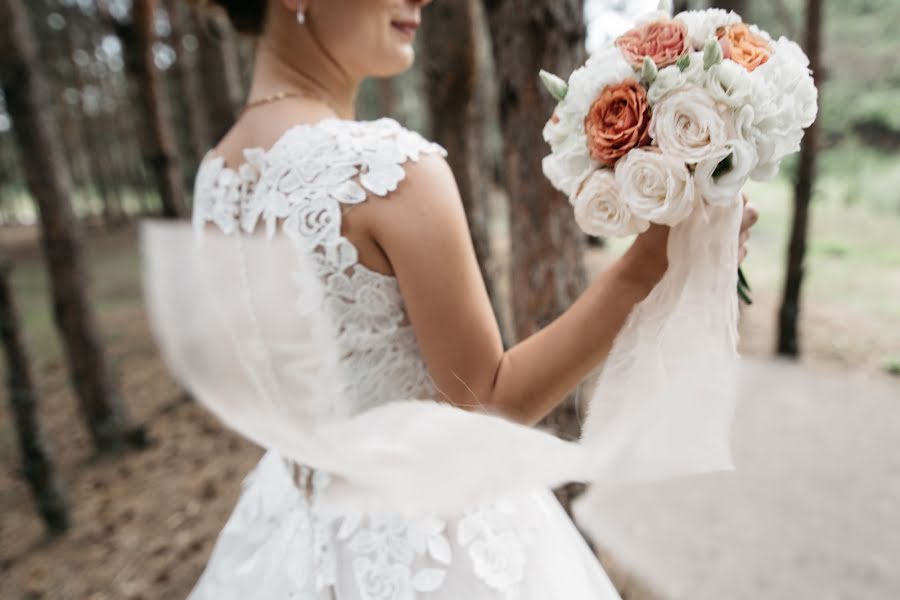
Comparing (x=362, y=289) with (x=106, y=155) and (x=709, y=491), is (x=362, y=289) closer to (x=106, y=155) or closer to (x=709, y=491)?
(x=709, y=491)

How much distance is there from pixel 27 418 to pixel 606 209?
12.6 ft

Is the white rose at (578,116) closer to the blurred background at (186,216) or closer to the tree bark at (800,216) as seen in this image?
the blurred background at (186,216)

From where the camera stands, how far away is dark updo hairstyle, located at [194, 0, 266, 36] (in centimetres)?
131

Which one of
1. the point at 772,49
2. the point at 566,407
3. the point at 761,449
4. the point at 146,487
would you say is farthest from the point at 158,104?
the point at 761,449

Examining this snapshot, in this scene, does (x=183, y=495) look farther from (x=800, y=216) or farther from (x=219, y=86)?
(x=800, y=216)

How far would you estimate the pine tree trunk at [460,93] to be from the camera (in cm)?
288

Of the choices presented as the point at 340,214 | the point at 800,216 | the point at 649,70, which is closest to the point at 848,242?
the point at 800,216

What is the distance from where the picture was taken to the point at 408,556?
114 centimetres

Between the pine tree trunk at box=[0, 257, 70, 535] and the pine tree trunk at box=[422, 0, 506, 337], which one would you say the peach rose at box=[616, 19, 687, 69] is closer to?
the pine tree trunk at box=[422, 0, 506, 337]

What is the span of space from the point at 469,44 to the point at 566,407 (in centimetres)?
187

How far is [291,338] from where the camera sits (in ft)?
3.05

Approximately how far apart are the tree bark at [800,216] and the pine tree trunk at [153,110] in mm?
5086

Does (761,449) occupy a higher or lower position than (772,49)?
lower

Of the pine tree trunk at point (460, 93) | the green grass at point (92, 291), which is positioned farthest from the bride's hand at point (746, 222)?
the green grass at point (92, 291)
